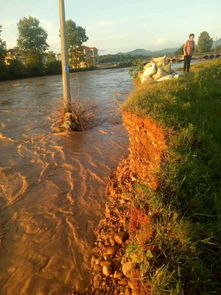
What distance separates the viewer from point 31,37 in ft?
165

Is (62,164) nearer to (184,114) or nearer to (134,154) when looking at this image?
(134,154)

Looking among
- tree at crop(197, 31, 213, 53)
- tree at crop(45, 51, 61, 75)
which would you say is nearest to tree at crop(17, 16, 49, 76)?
tree at crop(45, 51, 61, 75)

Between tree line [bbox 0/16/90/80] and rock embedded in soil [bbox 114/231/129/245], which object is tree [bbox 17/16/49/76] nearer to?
tree line [bbox 0/16/90/80]

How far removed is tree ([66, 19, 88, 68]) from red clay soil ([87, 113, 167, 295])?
173ft

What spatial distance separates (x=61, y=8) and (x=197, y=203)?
268 inches

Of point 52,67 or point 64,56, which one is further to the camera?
point 52,67

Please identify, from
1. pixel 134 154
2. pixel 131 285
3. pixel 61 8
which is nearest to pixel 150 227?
pixel 131 285

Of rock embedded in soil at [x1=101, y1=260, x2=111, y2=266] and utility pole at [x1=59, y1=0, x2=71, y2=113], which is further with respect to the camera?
utility pole at [x1=59, y1=0, x2=71, y2=113]

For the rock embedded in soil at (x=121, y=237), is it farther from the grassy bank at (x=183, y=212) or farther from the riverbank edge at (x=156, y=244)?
the grassy bank at (x=183, y=212)

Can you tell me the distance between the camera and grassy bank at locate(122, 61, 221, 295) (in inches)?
72.9

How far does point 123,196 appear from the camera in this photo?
3625mm

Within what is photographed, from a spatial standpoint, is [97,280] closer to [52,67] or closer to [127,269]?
[127,269]

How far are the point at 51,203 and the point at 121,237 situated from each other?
160cm

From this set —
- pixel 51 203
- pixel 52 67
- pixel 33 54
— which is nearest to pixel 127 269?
pixel 51 203
